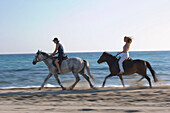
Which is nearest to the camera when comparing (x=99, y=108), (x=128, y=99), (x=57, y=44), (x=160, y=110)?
(x=160, y=110)

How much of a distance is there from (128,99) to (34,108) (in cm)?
303

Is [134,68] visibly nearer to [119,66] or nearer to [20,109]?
[119,66]

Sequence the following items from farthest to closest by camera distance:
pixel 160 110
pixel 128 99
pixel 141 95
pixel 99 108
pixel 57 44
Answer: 1. pixel 57 44
2. pixel 141 95
3. pixel 128 99
4. pixel 99 108
5. pixel 160 110

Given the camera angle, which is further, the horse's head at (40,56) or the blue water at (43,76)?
the blue water at (43,76)

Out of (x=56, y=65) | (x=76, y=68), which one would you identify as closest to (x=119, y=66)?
(x=76, y=68)

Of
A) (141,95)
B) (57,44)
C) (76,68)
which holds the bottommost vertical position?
(141,95)

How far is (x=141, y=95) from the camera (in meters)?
8.33

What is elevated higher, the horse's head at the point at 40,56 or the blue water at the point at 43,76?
the horse's head at the point at 40,56

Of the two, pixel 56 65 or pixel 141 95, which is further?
pixel 56 65

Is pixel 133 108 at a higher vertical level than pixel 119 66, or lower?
lower

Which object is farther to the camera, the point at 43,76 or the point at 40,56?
the point at 43,76

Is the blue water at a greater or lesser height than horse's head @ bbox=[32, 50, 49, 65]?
lesser

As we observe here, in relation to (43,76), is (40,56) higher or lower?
higher

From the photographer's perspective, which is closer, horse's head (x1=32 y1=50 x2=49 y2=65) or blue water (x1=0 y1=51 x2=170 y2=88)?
horse's head (x1=32 y1=50 x2=49 y2=65)
